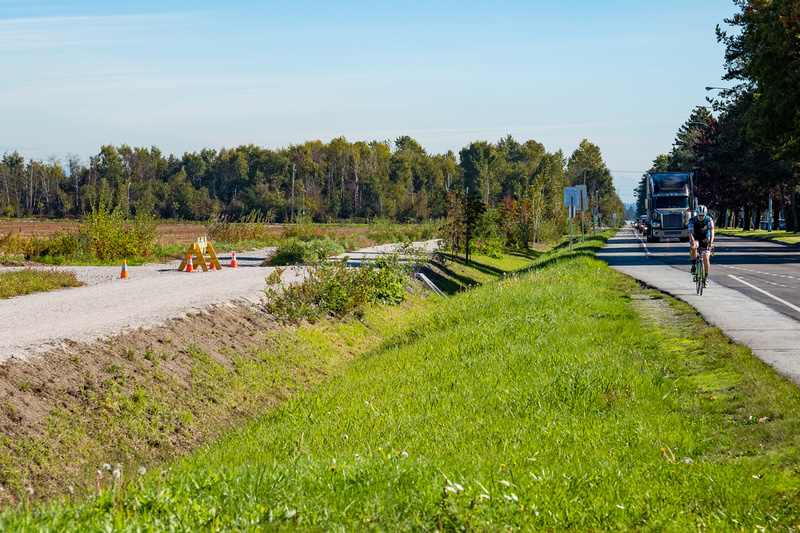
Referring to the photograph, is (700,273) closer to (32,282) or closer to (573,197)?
(32,282)

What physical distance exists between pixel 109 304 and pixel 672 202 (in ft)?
142

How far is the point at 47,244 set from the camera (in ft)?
91.2

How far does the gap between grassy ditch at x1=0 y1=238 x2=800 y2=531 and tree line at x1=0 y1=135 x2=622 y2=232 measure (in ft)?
300

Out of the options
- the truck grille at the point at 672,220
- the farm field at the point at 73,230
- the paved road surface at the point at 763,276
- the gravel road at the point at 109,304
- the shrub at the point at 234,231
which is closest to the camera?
the gravel road at the point at 109,304

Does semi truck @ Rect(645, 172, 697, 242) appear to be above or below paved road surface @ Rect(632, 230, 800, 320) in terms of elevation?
above

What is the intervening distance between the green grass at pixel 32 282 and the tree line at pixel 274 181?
268ft

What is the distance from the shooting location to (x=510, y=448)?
22.1ft

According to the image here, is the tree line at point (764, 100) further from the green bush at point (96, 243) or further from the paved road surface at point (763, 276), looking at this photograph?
the green bush at point (96, 243)

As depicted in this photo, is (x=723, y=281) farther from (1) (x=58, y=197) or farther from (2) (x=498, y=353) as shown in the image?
(1) (x=58, y=197)

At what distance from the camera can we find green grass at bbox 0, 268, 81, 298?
17.2 metres

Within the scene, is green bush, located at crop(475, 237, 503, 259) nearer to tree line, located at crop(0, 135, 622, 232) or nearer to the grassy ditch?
the grassy ditch

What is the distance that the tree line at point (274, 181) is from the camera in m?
109

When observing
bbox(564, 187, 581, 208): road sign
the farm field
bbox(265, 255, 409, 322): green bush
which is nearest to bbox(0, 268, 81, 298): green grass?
bbox(265, 255, 409, 322): green bush

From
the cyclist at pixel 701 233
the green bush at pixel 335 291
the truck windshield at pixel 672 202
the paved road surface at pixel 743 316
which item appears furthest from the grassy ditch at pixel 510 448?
the truck windshield at pixel 672 202
